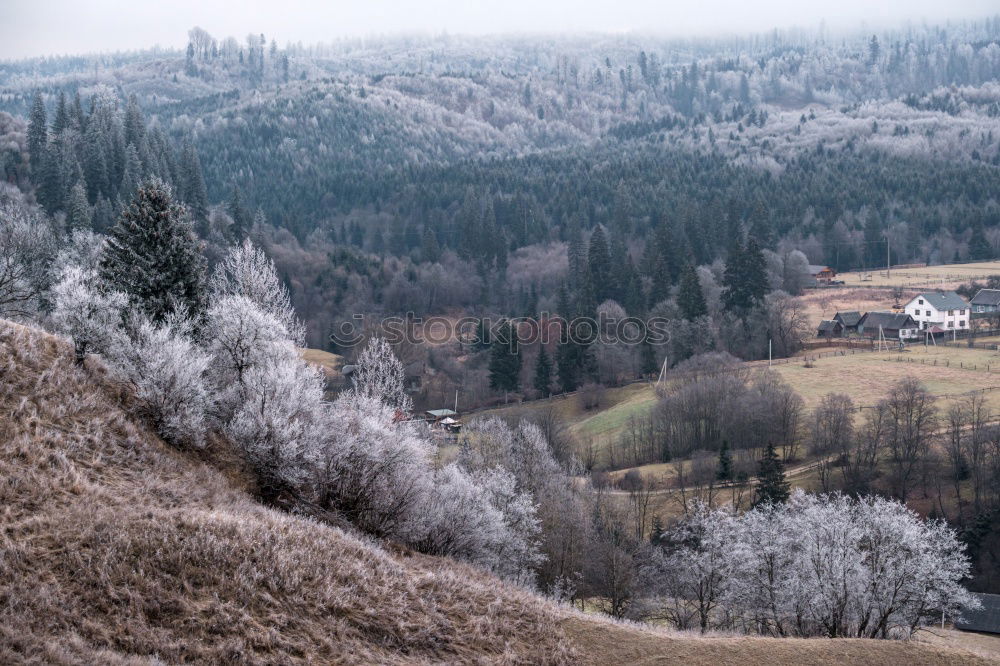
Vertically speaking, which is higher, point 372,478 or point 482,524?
point 372,478

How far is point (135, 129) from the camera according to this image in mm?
100750

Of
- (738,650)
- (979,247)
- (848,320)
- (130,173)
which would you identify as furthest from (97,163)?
(979,247)

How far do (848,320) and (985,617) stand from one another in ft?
157

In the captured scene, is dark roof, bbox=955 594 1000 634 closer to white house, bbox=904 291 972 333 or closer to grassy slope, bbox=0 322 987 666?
grassy slope, bbox=0 322 987 666

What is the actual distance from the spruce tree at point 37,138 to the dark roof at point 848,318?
249 ft

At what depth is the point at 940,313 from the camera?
3091 inches

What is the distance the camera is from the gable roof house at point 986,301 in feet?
273

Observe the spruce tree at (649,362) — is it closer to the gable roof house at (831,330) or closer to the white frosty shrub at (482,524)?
the gable roof house at (831,330)

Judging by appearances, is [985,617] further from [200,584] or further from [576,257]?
[576,257]

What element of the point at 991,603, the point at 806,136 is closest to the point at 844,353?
the point at 991,603

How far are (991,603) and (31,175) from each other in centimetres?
8589

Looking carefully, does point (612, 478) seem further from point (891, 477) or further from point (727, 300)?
point (727, 300)

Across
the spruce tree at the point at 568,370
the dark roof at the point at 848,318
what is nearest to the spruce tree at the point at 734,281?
the dark roof at the point at 848,318

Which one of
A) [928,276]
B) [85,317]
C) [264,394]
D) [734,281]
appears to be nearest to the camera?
[85,317]
